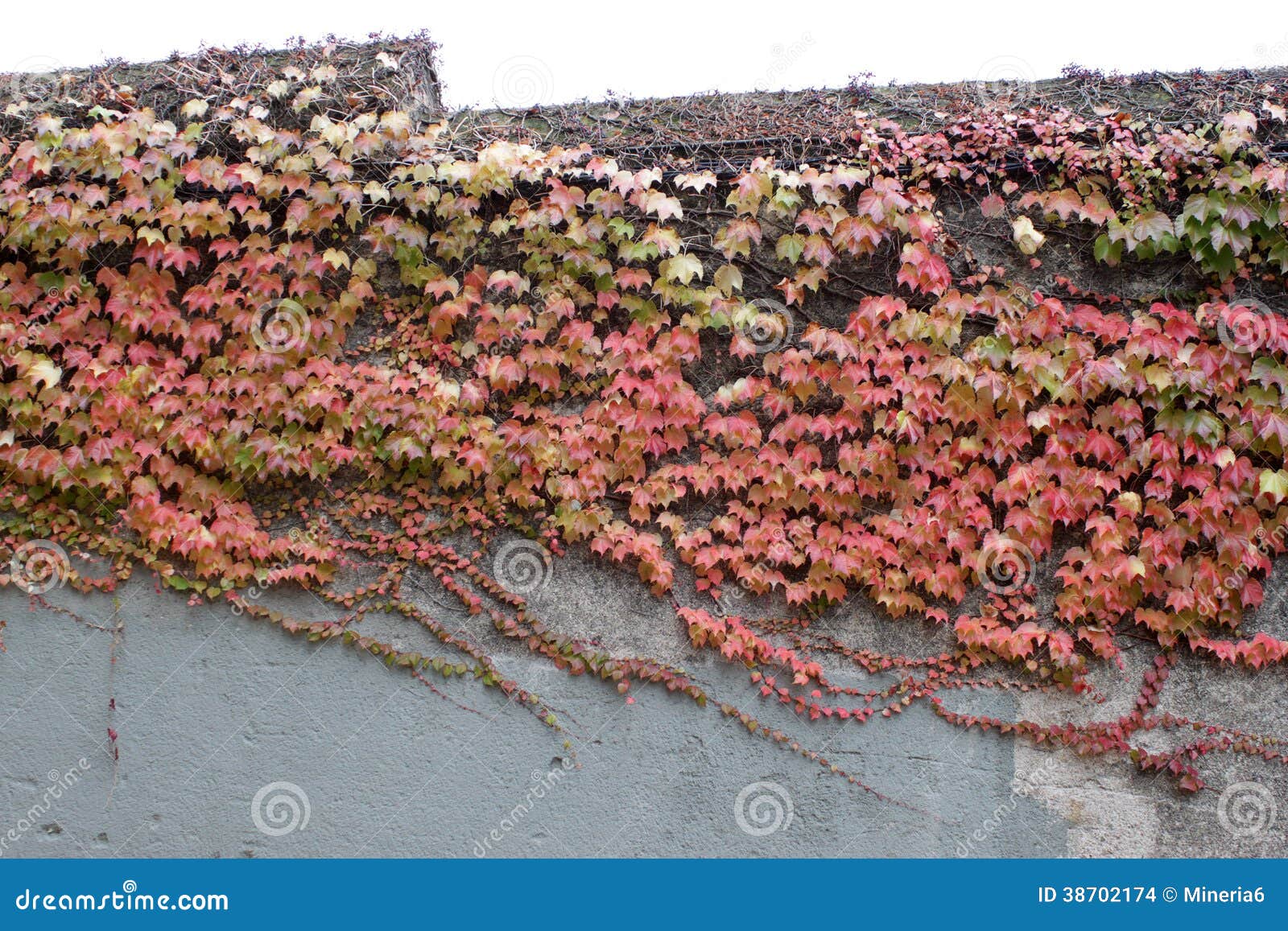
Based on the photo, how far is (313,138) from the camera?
4.88 metres

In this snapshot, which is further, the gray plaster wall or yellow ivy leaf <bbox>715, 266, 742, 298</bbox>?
yellow ivy leaf <bbox>715, 266, 742, 298</bbox>

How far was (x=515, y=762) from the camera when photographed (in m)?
4.49

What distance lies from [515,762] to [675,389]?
1930 mm

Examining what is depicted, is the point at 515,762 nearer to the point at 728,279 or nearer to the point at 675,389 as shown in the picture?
the point at 675,389

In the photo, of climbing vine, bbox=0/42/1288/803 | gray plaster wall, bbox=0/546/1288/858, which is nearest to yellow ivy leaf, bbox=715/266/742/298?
climbing vine, bbox=0/42/1288/803

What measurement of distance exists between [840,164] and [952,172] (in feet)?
1.81

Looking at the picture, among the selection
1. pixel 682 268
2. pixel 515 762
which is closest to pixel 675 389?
pixel 682 268

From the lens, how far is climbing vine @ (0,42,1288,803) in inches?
176

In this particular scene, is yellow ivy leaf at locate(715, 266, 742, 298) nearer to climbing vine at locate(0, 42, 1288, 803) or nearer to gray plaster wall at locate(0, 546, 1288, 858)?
climbing vine at locate(0, 42, 1288, 803)

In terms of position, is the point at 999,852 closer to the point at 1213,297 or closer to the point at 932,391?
the point at 932,391

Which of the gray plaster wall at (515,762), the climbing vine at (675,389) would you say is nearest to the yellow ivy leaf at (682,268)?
the climbing vine at (675,389)

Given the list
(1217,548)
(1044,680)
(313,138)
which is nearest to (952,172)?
(1217,548)

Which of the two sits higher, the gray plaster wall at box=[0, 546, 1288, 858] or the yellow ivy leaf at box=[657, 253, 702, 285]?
the yellow ivy leaf at box=[657, 253, 702, 285]

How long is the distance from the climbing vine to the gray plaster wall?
4.3 inches
